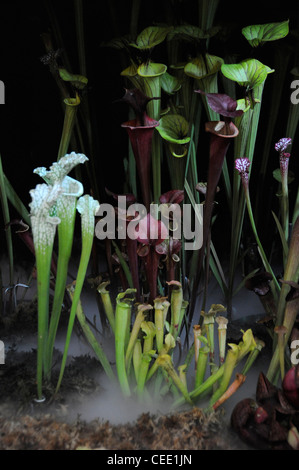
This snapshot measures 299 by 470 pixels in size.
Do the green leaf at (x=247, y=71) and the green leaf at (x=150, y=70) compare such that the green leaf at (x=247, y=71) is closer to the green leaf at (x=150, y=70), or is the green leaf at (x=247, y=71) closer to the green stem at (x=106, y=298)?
the green leaf at (x=150, y=70)

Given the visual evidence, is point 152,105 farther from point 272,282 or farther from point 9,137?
point 9,137

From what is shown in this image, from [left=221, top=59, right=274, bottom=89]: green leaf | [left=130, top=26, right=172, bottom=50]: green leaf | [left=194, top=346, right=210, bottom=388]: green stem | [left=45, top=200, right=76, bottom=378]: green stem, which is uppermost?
[left=130, top=26, right=172, bottom=50]: green leaf

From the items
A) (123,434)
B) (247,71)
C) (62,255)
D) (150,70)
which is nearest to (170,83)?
(150,70)

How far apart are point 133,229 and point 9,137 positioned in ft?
2.70

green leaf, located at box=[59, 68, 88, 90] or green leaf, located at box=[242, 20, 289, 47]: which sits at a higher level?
green leaf, located at box=[242, 20, 289, 47]


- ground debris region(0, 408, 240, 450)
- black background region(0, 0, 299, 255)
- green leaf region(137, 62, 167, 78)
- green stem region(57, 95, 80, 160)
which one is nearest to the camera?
ground debris region(0, 408, 240, 450)

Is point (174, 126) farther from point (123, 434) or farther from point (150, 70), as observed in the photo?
point (123, 434)

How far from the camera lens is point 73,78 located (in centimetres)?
114

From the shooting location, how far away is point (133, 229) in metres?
0.99

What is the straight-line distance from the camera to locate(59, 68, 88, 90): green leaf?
113 centimetres

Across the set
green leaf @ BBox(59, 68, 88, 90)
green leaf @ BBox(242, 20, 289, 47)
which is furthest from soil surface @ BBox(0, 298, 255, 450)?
green leaf @ BBox(242, 20, 289, 47)

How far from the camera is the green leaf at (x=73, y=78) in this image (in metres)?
1.13

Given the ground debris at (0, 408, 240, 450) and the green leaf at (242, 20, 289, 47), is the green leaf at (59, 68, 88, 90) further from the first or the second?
the ground debris at (0, 408, 240, 450)
